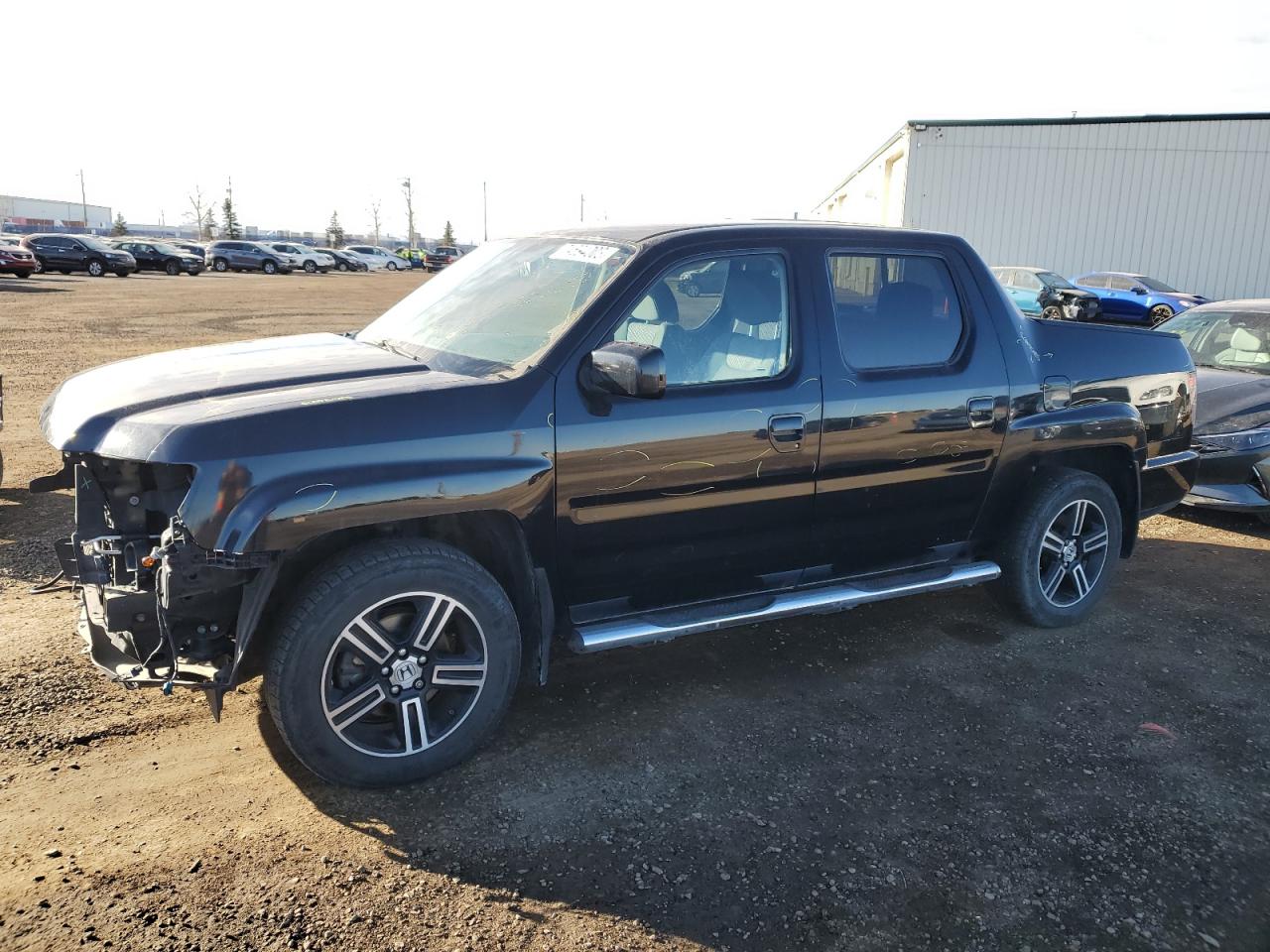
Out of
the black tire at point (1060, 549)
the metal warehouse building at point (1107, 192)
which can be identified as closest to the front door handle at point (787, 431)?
the black tire at point (1060, 549)

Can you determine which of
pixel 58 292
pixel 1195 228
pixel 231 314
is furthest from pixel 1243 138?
pixel 58 292

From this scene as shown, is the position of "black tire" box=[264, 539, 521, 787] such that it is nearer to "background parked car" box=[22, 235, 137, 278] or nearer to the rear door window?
the rear door window

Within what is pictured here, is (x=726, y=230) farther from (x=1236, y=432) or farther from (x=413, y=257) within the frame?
(x=413, y=257)

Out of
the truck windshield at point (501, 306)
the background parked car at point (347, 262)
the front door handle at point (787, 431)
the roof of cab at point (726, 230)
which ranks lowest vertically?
the front door handle at point (787, 431)

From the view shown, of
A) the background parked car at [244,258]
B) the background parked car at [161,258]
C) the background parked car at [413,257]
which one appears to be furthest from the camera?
the background parked car at [413,257]

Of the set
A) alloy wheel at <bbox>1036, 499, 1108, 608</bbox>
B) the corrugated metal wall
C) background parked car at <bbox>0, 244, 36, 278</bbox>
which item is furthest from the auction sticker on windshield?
background parked car at <bbox>0, 244, 36, 278</bbox>

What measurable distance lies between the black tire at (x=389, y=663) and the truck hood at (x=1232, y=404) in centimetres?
590

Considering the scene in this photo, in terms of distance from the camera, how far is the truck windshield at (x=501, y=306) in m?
3.69

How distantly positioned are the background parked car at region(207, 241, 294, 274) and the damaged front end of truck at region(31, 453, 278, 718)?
53.7 meters

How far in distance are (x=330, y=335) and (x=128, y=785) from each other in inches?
91.6

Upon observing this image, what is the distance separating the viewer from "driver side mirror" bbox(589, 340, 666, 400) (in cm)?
331

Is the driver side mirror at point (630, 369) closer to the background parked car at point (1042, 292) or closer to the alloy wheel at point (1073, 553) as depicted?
the alloy wheel at point (1073, 553)

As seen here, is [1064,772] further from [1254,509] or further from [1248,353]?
[1248,353]

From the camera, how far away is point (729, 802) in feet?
11.0
